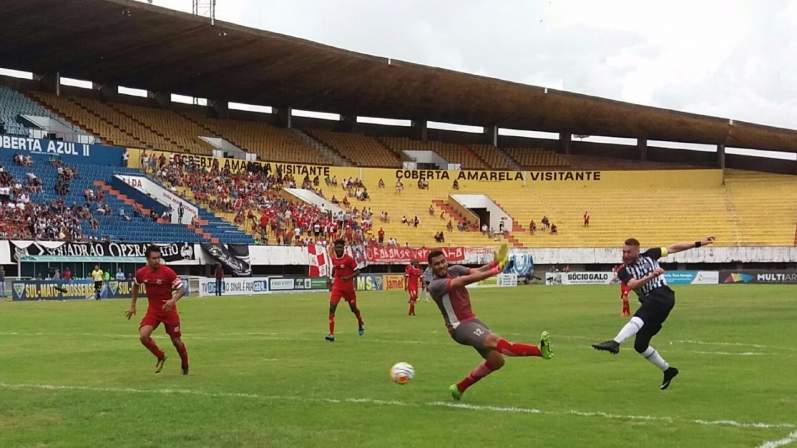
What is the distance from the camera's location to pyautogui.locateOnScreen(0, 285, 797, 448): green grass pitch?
34.4 feet

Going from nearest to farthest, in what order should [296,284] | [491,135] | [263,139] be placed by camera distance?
[296,284] < [263,139] < [491,135]

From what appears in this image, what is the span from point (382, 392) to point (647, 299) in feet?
13.3

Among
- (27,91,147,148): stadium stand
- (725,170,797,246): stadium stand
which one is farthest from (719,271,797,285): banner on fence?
(27,91,147,148): stadium stand

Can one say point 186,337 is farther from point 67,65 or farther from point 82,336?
point 67,65

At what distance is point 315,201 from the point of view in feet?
237

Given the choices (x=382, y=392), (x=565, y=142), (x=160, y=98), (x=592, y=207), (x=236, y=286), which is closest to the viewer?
(x=382, y=392)

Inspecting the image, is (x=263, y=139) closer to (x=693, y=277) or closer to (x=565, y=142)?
(x=565, y=142)

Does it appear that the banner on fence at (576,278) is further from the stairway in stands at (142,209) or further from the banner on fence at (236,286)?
the stairway in stands at (142,209)

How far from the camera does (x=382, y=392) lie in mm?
13727

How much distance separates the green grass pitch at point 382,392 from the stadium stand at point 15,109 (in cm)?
4107

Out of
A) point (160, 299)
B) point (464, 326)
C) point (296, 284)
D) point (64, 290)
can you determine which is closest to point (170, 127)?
point (296, 284)

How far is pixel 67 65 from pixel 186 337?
51.6 m

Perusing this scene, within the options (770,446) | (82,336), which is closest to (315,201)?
(82,336)

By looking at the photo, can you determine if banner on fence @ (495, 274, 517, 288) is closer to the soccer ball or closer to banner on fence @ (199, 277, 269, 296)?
banner on fence @ (199, 277, 269, 296)
